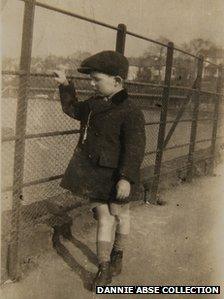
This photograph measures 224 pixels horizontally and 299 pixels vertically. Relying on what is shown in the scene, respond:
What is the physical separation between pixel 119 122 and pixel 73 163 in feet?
1.42

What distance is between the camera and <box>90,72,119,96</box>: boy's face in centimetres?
299

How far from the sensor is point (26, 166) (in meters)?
6.83

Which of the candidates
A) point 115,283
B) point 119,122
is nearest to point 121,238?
point 115,283

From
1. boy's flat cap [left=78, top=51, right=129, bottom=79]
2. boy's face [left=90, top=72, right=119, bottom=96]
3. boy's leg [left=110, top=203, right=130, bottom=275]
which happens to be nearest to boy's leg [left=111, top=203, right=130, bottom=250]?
boy's leg [left=110, top=203, right=130, bottom=275]

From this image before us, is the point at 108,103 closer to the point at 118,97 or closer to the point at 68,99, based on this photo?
the point at 118,97

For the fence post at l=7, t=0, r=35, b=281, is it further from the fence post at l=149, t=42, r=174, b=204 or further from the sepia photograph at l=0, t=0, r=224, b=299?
the fence post at l=149, t=42, r=174, b=204

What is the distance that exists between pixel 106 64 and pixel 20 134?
730 mm

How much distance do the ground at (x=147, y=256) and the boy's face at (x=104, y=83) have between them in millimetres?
1247

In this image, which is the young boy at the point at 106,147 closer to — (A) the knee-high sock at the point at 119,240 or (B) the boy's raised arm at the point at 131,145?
(B) the boy's raised arm at the point at 131,145

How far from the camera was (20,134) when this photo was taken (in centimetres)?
299

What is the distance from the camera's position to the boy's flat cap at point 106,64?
2934mm

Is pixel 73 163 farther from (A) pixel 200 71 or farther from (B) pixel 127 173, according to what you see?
(A) pixel 200 71

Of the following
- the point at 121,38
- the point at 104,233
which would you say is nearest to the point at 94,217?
the point at 104,233

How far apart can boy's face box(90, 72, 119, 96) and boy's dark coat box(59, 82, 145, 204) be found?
0.20 ft
